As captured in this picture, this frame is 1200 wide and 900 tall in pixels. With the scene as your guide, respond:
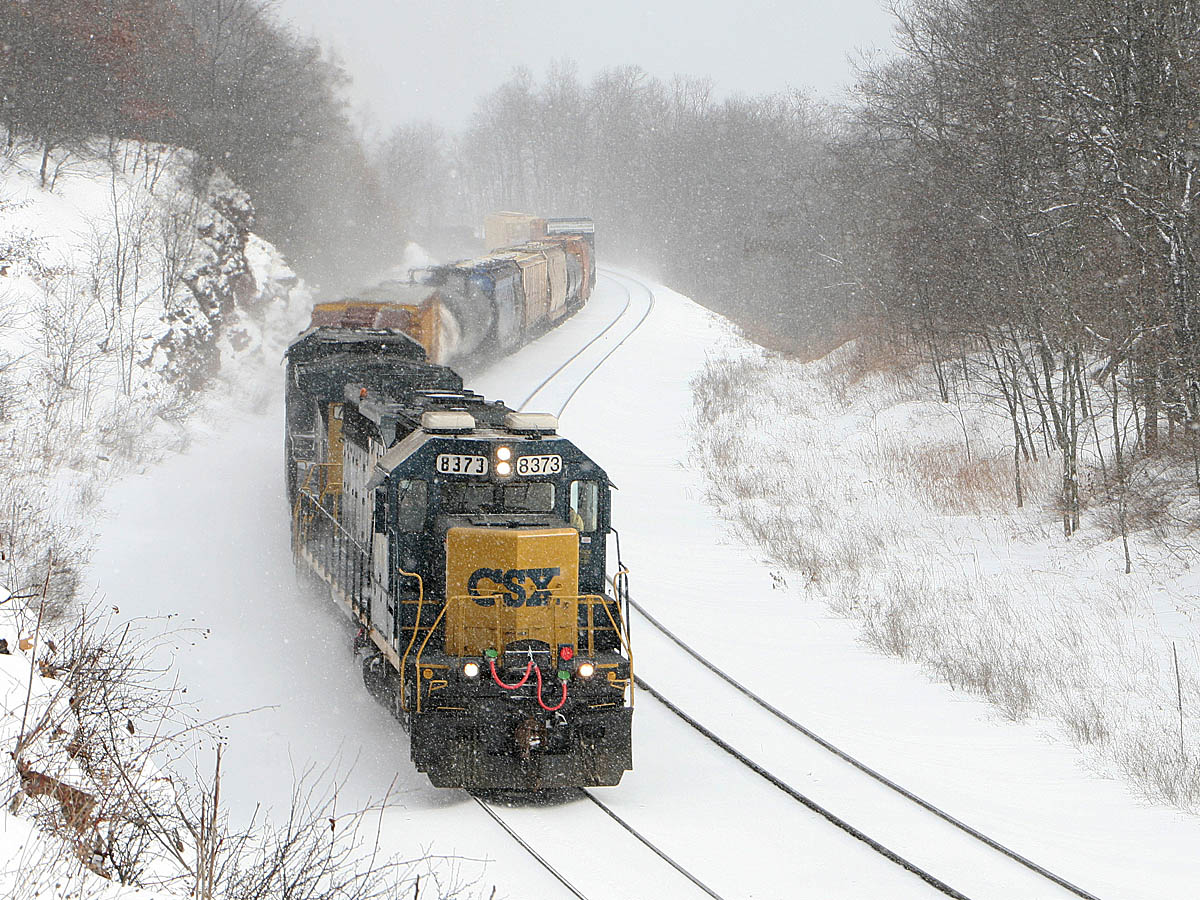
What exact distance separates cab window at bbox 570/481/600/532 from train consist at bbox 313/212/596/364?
462 inches

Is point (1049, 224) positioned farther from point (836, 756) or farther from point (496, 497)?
point (496, 497)

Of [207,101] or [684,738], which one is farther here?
[207,101]

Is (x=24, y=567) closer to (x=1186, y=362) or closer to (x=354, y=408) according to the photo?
(x=354, y=408)

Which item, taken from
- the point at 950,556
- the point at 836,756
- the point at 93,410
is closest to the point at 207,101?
the point at 93,410

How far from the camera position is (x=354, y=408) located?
1354 cm

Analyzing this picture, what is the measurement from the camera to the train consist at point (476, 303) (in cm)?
2348

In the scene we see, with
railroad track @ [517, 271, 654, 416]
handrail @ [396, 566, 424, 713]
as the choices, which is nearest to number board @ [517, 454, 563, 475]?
handrail @ [396, 566, 424, 713]

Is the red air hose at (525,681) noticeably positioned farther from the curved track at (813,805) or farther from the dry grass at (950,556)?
the dry grass at (950,556)

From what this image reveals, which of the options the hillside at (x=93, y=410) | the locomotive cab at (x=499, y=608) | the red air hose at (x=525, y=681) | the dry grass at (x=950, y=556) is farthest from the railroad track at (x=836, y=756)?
the hillside at (x=93, y=410)

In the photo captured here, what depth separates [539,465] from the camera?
32.8 ft

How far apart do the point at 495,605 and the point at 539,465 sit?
1.34 metres

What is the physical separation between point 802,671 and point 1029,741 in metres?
2.91

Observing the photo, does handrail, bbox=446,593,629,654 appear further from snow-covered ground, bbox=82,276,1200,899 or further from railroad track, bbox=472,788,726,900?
snow-covered ground, bbox=82,276,1200,899

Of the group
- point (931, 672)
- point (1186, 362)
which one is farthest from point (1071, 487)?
point (931, 672)
